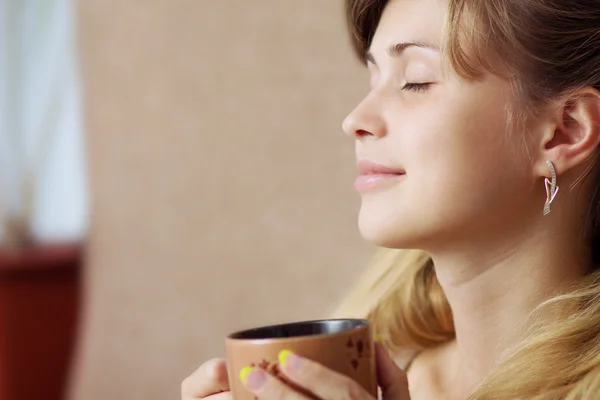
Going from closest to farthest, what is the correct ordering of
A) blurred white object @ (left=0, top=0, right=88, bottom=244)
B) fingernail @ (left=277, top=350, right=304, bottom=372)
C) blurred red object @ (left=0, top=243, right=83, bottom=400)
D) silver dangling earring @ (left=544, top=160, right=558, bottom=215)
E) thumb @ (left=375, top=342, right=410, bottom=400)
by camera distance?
fingernail @ (left=277, top=350, right=304, bottom=372), thumb @ (left=375, top=342, right=410, bottom=400), silver dangling earring @ (left=544, top=160, right=558, bottom=215), blurred red object @ (left=0, top=243, right=83, bottom=400), blurred white object @ (left=0, top=0, right=88, bottom=244)

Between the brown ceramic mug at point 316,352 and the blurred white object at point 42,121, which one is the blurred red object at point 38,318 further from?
the brown ceramic mug at point 316,352

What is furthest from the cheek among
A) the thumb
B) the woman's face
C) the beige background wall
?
the beige background wall

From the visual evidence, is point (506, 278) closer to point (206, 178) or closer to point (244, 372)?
point (244, 372)

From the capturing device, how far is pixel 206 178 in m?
1.74

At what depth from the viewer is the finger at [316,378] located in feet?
2.39

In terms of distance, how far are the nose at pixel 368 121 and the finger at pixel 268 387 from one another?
367 mm

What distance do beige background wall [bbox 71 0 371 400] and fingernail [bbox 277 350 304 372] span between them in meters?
0.83

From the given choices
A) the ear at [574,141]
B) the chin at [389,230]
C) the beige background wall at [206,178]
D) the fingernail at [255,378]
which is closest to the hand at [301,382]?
the fingernail at [255,378]

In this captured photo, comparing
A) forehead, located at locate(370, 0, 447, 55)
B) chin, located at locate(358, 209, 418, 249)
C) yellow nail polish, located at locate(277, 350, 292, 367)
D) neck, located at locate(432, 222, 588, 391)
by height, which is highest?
forehead, located at locate(370, 0, 447, 55)

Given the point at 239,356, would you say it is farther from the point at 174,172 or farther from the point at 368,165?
the point at 174,172

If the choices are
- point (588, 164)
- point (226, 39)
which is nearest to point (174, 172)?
point (226, 39)

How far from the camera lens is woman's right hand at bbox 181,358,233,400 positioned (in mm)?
874

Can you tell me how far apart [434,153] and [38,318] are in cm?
→ 185

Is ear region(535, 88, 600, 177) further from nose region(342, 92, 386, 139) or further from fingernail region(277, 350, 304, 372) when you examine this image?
fingernail region(277, 350, 304, 372)
